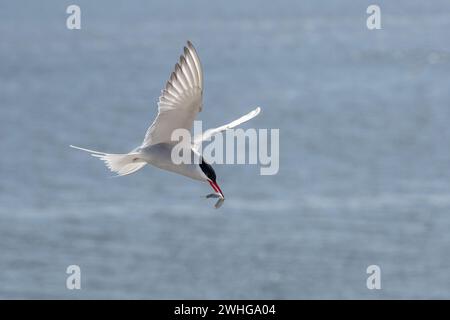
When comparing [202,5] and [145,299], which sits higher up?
[202,5]

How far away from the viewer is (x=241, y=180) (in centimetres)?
2320

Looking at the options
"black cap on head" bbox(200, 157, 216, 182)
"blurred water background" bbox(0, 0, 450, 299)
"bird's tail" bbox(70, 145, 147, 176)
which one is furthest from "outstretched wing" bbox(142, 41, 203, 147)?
"blurred water background" bbox(0, 0, 450, 299)

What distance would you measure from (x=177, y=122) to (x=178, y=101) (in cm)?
12

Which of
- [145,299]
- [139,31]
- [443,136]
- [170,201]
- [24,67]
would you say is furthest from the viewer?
[139,31]

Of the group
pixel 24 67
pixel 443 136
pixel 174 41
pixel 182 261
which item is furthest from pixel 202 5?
pixel 182 261

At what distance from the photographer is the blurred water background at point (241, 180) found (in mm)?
19078

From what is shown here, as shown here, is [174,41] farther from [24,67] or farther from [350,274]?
[350,274]

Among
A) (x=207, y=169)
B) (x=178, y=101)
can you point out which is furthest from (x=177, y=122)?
(x=207, y=169)

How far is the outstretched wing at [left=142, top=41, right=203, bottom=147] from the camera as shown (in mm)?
7387

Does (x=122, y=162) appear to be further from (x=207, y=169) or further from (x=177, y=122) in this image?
(x=207, y=169)

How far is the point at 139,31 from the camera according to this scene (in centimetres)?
5206

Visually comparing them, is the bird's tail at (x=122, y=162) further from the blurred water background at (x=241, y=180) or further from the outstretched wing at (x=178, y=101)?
the blurred water background at (x=241, y=180)

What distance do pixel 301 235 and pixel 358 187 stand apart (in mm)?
3399

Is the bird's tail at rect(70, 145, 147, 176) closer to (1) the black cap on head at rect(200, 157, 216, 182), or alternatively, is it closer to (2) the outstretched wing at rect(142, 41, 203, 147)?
(2) the outstretched wing at rect(142, 41, 203, 147)
